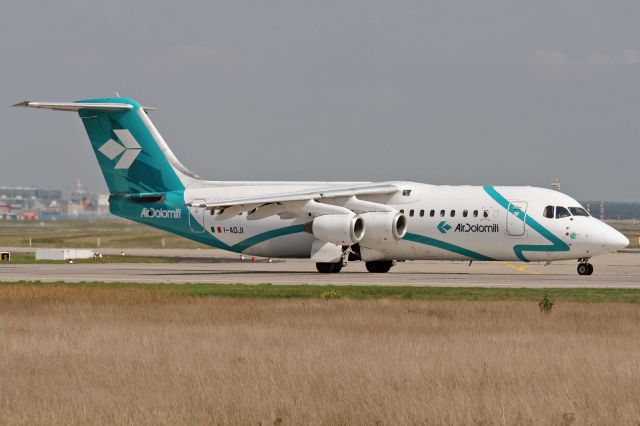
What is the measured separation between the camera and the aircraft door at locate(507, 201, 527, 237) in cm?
4200

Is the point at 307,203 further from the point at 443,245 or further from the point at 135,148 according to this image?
the point at 135,148

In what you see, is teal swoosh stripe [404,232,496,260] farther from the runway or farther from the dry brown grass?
the dry brown grass

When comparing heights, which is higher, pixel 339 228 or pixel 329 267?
pixel 339 228

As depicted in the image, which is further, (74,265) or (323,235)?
(74,265)

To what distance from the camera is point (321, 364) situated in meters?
17.1

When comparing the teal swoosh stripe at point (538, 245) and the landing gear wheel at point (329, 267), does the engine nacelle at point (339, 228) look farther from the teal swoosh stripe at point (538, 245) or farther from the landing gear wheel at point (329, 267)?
the teal swoosh stripe at point (538, 245)

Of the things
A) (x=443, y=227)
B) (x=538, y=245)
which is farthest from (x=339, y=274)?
(x=538, y=245)

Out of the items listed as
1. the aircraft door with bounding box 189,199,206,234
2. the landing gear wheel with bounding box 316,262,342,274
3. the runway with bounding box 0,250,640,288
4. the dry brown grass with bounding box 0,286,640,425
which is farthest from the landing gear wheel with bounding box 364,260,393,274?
the dry brown grass with bounding box 0,286,640,425

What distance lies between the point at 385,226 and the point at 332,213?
2305mm

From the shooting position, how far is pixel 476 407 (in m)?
13.3

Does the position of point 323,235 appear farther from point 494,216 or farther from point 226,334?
point 226,334

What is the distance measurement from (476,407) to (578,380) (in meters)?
2.78

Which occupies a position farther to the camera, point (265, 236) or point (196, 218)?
point (196, 218)

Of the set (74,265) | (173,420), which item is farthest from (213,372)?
(74,265)
